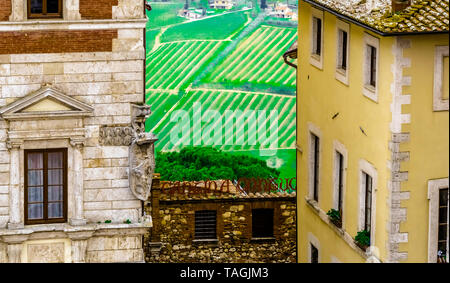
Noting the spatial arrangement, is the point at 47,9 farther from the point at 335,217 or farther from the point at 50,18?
the point at 335,217

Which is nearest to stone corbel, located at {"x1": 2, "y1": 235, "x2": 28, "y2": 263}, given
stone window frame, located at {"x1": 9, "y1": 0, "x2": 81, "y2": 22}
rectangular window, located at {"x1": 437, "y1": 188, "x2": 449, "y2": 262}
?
stone window frame, located at {"x1": 9, "y1": 0, "x2": 81, "y2": 22}

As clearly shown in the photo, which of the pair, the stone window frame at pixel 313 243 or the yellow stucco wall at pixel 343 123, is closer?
the yellow stucco wall at pixel 343 123

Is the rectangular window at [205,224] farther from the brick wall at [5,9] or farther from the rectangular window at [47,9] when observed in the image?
the brick wall at [5,9]

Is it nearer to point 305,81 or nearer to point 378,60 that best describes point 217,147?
point 305,81

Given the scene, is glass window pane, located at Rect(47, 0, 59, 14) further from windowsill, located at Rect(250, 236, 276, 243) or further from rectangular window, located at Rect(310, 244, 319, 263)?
windowsill, located at Rect(250, 236, 276, 243)

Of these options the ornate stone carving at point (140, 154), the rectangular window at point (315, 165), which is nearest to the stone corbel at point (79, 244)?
the ornate stone carving at point (140, 154)

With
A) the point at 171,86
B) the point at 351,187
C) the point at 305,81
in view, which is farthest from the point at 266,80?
the point at 351,187

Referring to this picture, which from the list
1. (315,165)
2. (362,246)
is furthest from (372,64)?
(315,165)
